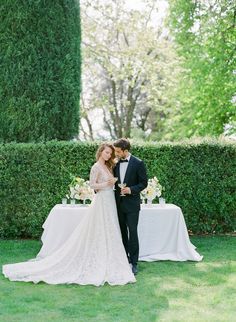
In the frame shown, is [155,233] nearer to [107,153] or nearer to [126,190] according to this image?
[126,190]

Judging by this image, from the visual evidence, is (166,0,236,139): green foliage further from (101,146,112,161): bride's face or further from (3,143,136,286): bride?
(3,143,136,286): bride

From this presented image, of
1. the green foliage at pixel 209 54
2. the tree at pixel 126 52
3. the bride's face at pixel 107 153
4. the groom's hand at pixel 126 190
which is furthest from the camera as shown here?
the tree at pixel 126 52

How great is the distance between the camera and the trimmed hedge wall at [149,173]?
1102 cm

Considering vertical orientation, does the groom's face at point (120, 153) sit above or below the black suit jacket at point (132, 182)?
above

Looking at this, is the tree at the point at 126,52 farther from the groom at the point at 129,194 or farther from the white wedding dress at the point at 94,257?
the white wedding dress at the point at 94,257

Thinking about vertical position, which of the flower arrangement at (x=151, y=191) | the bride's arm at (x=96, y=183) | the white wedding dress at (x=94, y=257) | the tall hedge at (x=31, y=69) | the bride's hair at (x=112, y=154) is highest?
the tall hedge at (x=31, y=69)

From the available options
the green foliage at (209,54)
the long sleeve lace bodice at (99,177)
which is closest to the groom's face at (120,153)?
the long sleeve lace bodice at (99,177)

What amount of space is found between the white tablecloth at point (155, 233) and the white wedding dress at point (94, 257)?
1.26m

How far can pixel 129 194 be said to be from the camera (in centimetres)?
786

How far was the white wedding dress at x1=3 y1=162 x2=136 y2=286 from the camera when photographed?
7.33 m

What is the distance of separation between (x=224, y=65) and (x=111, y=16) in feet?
31.6

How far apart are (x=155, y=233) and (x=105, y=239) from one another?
5.85 ft

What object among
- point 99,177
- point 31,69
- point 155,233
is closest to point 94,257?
point 99,177

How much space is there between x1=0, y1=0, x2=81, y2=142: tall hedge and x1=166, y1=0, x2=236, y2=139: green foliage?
26.4 ft
